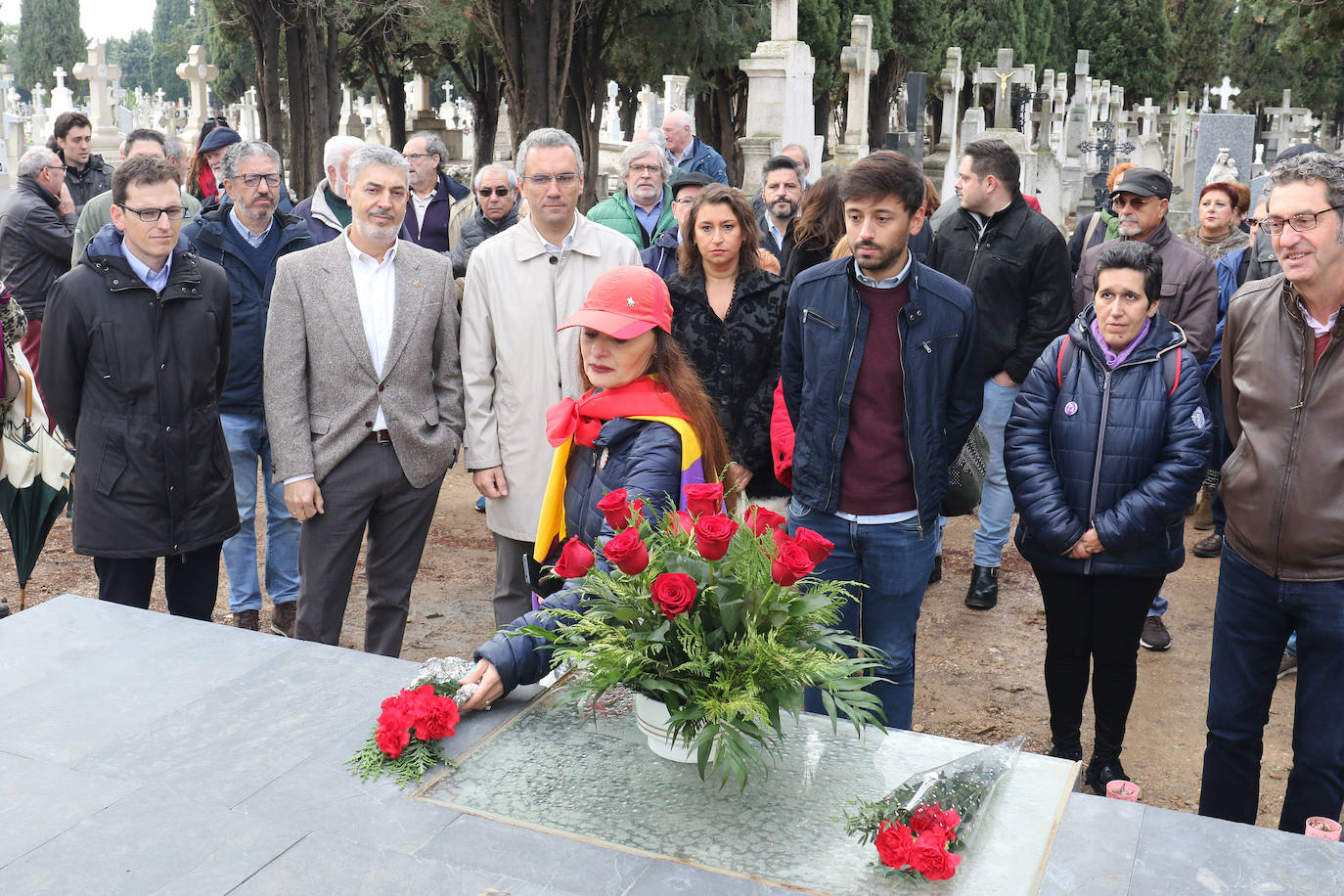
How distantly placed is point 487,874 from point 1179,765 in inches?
126

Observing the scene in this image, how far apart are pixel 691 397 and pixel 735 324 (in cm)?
154

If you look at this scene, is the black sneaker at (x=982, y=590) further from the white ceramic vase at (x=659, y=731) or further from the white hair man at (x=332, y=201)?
the white ceramic vase at (x=659, y=731)

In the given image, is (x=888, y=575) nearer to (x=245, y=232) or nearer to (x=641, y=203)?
(x=245, y=232)

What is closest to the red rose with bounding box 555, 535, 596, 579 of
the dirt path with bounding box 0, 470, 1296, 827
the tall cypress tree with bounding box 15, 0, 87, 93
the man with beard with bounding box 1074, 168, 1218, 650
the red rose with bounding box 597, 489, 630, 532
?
the red rose with bounding box 597, 489, 630, 532

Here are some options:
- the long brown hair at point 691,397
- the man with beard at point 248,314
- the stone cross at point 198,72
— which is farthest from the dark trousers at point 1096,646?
the stone cross at point 198,72

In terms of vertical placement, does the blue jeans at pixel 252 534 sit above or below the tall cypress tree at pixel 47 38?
below

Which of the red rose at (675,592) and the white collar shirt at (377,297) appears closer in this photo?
the red rose at (675,592)

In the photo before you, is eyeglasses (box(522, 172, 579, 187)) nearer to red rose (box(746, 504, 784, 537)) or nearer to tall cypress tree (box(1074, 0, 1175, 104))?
red rose (box(746, 504, 784, 537))

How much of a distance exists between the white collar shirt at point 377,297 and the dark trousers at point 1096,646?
2319mm

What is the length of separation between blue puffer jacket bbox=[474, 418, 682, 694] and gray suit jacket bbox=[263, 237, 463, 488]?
118cm

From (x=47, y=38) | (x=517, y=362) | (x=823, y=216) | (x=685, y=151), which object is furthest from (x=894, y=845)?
(x=47, y=38)

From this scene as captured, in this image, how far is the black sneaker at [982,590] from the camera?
19.6 ft

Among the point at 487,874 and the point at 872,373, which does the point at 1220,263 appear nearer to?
the point at 872,373

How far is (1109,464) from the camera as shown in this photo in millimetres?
3990
